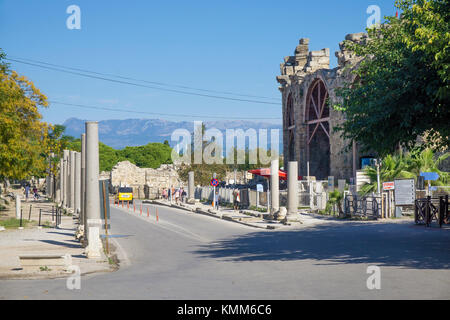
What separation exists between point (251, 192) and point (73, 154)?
14.7 meters

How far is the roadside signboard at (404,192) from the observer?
3006 cm

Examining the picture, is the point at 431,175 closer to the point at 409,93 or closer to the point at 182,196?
the point at 409,93

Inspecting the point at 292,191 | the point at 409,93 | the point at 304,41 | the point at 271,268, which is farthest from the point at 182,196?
the point at 271,268

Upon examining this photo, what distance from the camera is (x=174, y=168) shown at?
97125mm

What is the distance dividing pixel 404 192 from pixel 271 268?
1819 cm

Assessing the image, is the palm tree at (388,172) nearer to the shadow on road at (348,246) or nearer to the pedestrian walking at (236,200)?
the shadow on road at (348,246)

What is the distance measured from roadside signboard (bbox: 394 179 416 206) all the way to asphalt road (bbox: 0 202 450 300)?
5473 millimetres

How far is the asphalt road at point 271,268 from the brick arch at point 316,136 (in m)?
46.2

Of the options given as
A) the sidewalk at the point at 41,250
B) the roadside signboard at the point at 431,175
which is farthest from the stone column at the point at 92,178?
the roadside signboard at the point at 431,175

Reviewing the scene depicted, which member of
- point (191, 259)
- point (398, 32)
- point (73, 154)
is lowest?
point (191, 259)

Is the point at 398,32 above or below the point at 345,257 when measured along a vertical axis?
above
